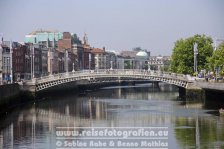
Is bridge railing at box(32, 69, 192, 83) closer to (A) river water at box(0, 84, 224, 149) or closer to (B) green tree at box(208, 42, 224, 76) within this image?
(B) green tree at box(208, 42, 224, 76)

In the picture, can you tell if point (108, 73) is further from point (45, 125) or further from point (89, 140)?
point (89, 140)

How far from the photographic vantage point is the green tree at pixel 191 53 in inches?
3086

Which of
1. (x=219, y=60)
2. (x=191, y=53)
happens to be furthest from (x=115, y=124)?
(x=191, y=53)

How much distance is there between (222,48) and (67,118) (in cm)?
2132

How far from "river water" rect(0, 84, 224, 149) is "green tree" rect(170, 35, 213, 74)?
16795 millimetres

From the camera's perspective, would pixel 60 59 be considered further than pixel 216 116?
Yes

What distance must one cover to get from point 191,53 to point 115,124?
127 ft

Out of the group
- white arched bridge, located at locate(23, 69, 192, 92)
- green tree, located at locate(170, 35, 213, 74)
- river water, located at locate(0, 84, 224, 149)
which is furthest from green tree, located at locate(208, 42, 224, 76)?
Answer: green tree, located at locate(170, 35, 213, 74)

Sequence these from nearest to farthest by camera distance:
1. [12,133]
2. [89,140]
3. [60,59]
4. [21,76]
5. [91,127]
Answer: [89,140]
[12,133]
[91,127]
[21,76]
[60,59]

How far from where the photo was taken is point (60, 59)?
124m

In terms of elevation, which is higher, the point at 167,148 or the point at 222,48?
the point at 222,48

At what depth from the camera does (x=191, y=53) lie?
7962cm

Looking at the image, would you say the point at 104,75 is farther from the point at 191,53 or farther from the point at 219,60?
the point at 219,60

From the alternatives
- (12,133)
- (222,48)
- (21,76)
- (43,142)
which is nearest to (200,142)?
(43,142)
